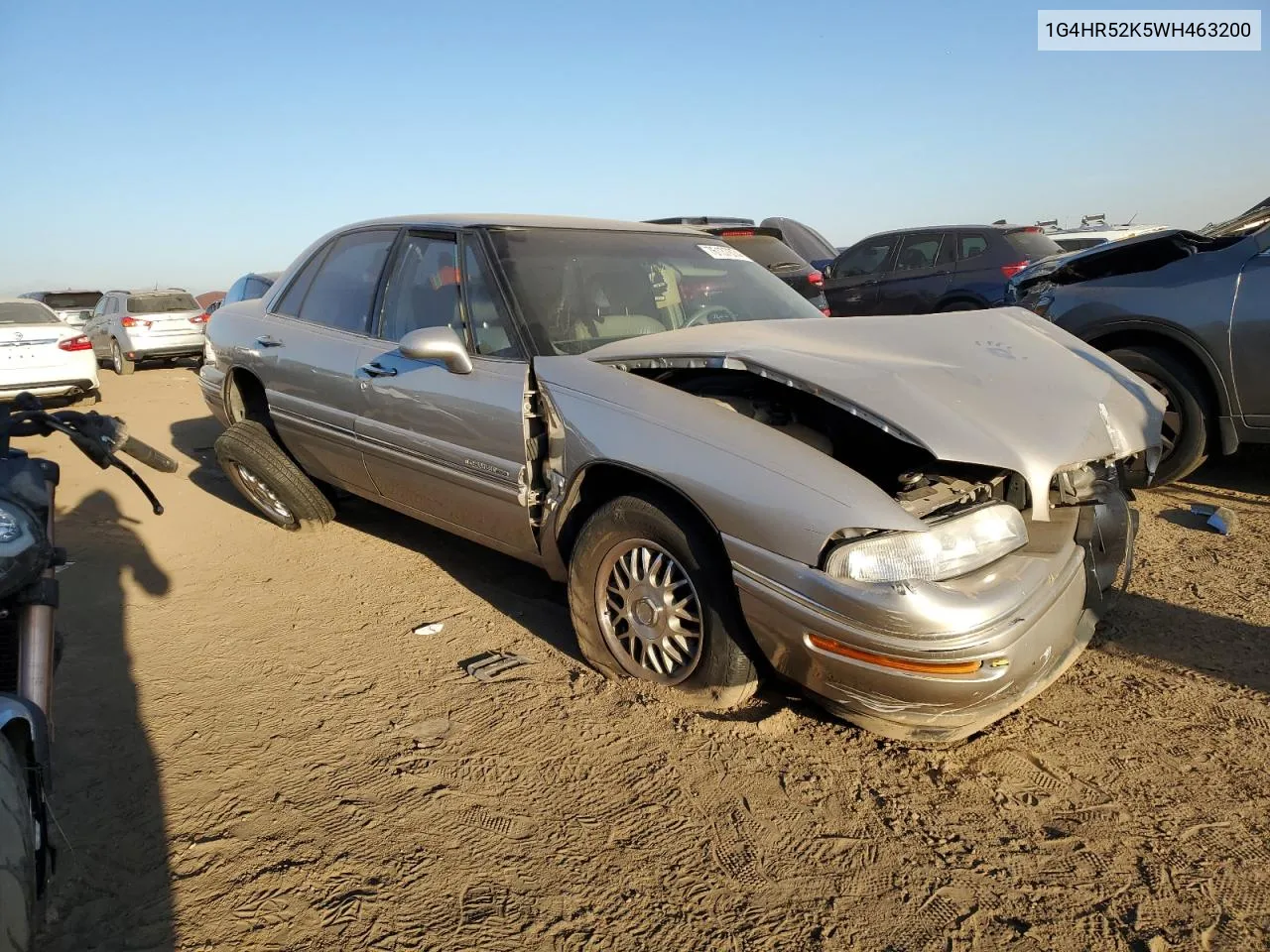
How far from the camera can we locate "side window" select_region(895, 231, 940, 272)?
969cm

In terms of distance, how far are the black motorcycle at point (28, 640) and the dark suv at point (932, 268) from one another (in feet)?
24.9

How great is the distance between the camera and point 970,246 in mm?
9352

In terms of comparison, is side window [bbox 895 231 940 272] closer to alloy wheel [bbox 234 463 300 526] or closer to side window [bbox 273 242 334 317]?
side window [bbox 273 242 334 317]

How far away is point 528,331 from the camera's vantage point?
3.19 meters

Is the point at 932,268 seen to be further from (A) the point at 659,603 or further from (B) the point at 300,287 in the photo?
(A) the point at 659,603

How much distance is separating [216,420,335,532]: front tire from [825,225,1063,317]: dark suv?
592 centimetres

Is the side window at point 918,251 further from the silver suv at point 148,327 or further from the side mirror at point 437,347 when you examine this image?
the silver suv at point 148,327

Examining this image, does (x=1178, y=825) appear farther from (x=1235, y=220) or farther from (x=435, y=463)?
(x=1235, y=220)

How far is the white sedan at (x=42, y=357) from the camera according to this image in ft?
30.9

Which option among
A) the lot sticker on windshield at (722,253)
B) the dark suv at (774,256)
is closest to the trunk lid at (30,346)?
the dark suv at (774,256)

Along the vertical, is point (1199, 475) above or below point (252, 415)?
below

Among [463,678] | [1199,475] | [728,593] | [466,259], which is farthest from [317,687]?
[1199,475]

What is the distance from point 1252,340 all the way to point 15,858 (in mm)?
5425

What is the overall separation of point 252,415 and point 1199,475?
608 centimetres
